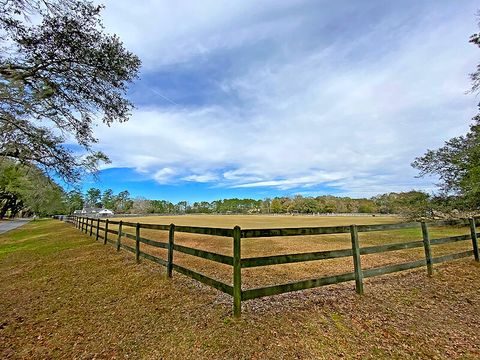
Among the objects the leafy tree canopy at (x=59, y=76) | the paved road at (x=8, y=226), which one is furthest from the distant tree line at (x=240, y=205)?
the leafy tree canopy at (x=59, y=76)

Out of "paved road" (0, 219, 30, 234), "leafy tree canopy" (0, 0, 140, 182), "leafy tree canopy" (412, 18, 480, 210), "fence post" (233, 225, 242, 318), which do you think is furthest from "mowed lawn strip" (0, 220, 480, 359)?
"paved road" (0, 219, 30, 234)

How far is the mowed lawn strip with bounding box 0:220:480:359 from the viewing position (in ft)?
11.2

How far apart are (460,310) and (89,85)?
941cm

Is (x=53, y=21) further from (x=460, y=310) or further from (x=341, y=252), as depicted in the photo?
(x=460, y=310)

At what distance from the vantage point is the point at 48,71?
647cm

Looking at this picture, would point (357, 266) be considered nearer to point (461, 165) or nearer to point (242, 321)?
point (242, 321)

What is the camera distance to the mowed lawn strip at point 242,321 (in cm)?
341

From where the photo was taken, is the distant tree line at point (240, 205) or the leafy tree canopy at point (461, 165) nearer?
the leafy tree canopy at point (461, 165)

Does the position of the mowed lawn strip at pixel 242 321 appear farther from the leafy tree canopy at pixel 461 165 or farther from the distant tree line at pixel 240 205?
the distant tree line at pixel 240 205

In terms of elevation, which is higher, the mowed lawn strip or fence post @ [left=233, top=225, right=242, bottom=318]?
fence post @ [left=233, top=225, right=242, bottom=318]

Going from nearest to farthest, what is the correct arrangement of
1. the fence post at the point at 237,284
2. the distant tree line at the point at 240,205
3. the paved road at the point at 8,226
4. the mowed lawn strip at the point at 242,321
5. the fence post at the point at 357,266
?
the mowed lawn strip at the point at 242,321, the fence post at the point at 237,284, the fence post at the point at 357,266, the paved road at the point at 8,226, the distant tree line at the point at 240,205

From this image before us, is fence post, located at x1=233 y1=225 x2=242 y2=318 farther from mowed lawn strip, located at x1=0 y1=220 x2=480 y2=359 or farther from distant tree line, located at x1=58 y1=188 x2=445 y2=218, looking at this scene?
distant tree line, located at x1=58 y1=188 x2=445 y2=218

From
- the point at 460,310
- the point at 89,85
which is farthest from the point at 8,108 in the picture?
the point at 460,310

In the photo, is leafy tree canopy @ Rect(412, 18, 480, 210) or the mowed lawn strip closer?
the mowed lawn strip
